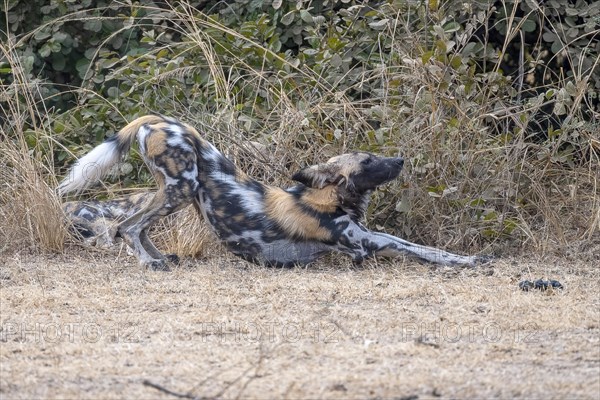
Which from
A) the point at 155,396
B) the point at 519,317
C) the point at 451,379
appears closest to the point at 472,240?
the point at 519,317

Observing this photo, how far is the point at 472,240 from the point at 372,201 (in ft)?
2.28

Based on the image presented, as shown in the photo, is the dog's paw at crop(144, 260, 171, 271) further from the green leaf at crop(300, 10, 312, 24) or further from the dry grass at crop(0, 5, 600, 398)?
the green leaf at crop(300, 10, 312, 24)

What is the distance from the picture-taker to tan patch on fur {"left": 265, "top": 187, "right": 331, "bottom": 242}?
22.4 feet

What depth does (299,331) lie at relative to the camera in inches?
188

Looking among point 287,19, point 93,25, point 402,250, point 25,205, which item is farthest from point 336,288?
point 93,25

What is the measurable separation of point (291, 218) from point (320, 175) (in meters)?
0.32

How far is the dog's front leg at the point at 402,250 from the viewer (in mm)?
6645

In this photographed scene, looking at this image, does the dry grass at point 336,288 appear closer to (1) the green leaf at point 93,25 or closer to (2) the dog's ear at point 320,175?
(2) the dog's ear at point 320,175

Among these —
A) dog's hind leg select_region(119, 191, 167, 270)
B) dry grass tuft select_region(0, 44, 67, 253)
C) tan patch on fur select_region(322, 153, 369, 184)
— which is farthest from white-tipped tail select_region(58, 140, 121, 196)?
tan patch on fur select_region(322, 153, 369, 184)

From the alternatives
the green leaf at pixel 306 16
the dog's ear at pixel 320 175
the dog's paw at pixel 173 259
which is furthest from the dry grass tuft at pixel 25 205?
the green leaf at pixel 306 16

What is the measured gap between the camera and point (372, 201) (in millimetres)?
7227

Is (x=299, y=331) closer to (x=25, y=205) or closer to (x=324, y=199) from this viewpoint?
Answer: (x=324, y=199)

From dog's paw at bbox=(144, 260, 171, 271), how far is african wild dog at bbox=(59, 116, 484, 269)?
0.06 ft

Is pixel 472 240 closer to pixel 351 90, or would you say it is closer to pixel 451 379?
pixel 351 90
